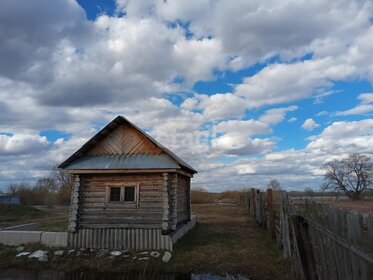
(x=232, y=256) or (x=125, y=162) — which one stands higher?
(x=125, y=162)

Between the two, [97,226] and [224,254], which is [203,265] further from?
[97,226]

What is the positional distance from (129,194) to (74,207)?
223 centimetres

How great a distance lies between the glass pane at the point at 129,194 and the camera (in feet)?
43.4

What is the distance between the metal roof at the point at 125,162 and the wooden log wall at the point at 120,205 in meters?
0.46

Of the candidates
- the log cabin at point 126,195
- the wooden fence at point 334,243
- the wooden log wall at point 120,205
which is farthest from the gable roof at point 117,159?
the wooden fence at point 334,243

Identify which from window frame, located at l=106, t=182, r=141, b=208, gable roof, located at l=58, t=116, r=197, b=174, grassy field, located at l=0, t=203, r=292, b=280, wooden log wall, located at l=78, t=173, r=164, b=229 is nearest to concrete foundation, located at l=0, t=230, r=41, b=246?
grassy field, located at l=0, t=203, r=292, b=280

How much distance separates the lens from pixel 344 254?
3826mm

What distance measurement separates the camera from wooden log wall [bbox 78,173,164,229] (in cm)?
A: 1285

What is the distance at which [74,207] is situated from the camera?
522 inches

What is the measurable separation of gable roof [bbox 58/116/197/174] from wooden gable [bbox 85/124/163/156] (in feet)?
0.50

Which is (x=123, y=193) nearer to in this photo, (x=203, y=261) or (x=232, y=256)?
(x=203, y=261)

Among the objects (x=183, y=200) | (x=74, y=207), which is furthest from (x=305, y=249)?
(x=183, y=200)

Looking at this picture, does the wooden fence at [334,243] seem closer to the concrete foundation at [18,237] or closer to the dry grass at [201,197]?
the concrete foundation at [18,237]

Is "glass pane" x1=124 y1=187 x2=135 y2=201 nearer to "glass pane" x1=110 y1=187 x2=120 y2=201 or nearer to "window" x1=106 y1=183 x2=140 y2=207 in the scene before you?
"window" x1=106 y1=183 x2=140 y2=207
